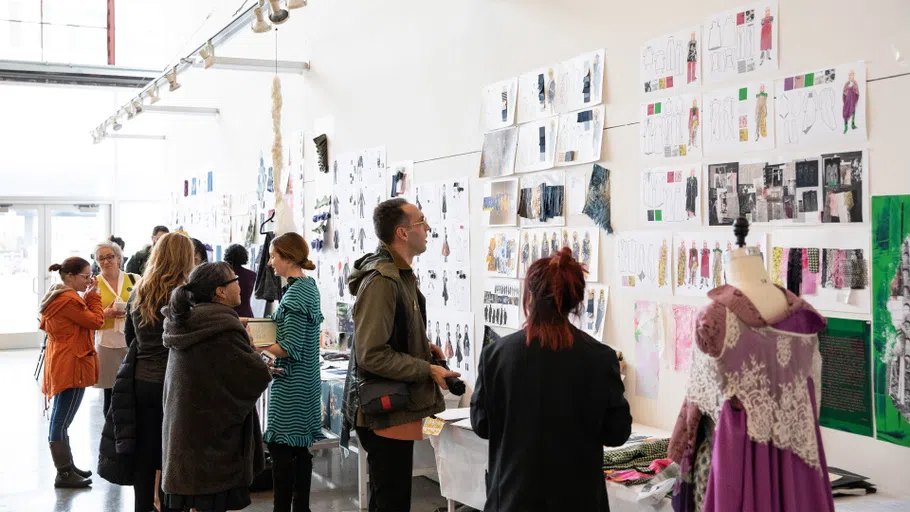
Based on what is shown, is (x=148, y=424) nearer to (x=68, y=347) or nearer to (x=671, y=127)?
(x=68, y=347)

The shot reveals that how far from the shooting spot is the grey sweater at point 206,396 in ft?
12.3

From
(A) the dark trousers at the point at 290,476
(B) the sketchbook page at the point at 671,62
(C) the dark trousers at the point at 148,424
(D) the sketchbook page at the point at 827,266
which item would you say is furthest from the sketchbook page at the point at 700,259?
(C) the dark trousers at the point at 148,424

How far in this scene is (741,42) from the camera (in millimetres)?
3633

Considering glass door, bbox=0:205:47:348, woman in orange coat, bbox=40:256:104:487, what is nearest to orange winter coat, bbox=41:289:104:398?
woman in orange coat, bbox=40:256:104:487

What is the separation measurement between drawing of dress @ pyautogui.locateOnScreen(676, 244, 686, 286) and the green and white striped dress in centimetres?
173

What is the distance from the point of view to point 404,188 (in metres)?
6.29

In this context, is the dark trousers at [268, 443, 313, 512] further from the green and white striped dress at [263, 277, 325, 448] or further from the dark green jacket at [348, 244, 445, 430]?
the dark green jacket at [348, 244, 445, 430]

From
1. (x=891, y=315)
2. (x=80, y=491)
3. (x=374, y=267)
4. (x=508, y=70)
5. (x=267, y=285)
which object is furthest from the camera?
(x=267, y=285)

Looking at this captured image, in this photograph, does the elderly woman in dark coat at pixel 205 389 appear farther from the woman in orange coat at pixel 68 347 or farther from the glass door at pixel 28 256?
the glass door at pixel 28 256

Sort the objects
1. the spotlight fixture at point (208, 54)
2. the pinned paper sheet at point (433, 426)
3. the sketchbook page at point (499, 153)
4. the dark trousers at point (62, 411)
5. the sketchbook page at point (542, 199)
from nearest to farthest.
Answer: the pinned paper sheet at point (433, 426) < the sketchbook page at point (542, 199) < the sketchbook page at point (499, 153) < the dark trousers at point (62, 411) < the spotlight fixture at point (208, 54)

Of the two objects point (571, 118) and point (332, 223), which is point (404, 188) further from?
point (571, 118)

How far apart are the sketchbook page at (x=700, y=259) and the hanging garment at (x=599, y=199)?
477 mm

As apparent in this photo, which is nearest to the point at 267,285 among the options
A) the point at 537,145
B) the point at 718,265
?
the point at 537,145

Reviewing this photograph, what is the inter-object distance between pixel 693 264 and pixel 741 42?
944 millimetres
